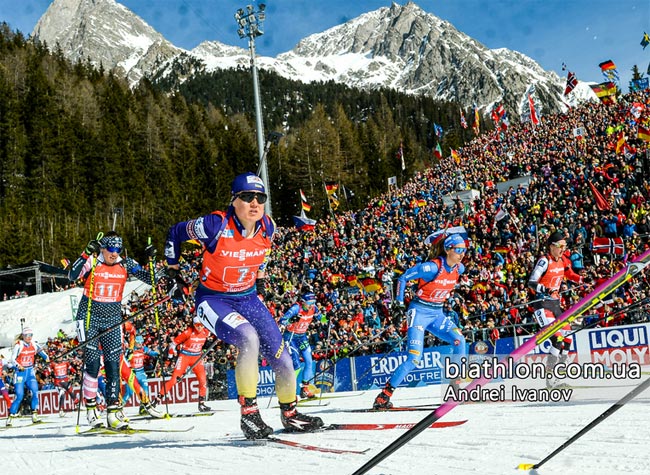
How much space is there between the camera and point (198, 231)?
5320 millimetres

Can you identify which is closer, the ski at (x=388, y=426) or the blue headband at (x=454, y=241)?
the ski at (x=388, y=426)

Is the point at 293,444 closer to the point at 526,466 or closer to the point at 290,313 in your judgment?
the point at 526,466

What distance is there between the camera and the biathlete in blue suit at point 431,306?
7789 mm

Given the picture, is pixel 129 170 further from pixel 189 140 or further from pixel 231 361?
pixel 231 361

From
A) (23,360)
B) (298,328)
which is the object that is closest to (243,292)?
(298,328)

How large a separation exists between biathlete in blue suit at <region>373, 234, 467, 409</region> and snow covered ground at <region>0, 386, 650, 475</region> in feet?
3.02

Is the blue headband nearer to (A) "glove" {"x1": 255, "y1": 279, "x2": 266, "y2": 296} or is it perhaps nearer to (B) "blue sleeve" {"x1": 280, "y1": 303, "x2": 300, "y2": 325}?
(A) "glove" {"x1": 255, "y1": 279, "x2": 266, "y2": 296}

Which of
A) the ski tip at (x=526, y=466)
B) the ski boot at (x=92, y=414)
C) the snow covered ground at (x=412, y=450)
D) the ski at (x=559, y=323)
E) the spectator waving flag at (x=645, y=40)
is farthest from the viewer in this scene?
the spectator waving flag at (x=645, y=40)

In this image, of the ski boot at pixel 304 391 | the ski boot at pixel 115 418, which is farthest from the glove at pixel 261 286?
the ski boot at pixel 304 391

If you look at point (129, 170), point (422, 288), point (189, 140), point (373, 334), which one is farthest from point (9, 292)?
point (422, 288)

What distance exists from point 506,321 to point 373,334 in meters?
4.06

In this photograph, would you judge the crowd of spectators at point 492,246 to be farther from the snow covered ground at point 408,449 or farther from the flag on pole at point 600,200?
the snow covered ground at point 408,449

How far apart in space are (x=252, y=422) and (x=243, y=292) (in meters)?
1.14

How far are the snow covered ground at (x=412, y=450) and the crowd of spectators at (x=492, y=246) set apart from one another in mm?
1693
